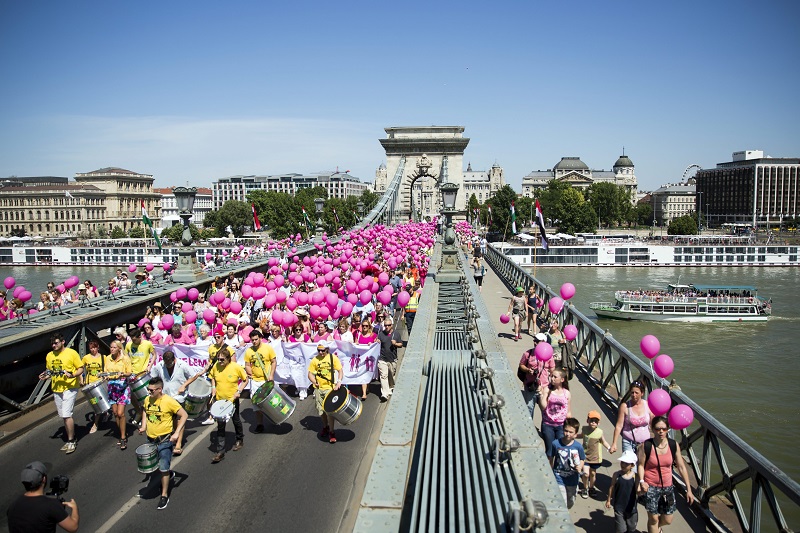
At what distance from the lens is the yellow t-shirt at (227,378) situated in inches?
297

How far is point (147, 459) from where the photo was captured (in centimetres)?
630

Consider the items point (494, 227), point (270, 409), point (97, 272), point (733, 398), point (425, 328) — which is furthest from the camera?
point (494, 227)

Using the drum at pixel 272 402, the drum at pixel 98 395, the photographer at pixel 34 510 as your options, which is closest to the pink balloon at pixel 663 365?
the drum at pixel 272 402

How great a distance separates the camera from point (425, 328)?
381 inches

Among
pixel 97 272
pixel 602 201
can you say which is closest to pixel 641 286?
pixel 97 272

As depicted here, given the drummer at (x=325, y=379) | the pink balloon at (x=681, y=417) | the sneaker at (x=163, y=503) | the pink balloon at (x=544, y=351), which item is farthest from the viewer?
the drummer at (x=325, y=379)

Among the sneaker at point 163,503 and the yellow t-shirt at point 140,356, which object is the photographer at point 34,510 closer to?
the sneaker at point 163,503

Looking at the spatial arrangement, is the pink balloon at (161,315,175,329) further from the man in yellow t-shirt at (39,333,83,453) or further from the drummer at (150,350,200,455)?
the man in yellow t-shirt at (39,333,83,453)

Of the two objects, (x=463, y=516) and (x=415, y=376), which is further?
(x=415, y=376)

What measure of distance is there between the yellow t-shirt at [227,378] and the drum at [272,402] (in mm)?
333

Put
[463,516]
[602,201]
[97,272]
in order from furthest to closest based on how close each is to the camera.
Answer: [602,201], [97,272], [463,516]

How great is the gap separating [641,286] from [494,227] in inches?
1662

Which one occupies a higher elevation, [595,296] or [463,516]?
[463,516]

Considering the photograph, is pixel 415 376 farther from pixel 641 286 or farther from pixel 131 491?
pixel 641 286
